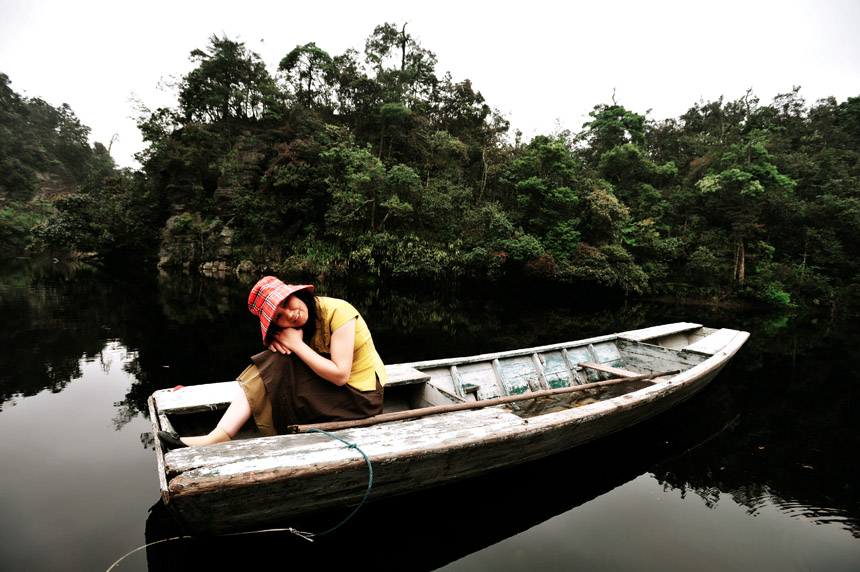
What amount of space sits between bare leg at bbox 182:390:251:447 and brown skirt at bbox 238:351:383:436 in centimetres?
5

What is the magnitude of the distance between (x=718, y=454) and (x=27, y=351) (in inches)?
314

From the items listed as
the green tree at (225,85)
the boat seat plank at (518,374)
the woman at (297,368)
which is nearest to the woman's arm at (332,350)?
the woman at (297,368)

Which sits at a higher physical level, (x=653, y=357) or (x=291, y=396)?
(x=291, y=396)

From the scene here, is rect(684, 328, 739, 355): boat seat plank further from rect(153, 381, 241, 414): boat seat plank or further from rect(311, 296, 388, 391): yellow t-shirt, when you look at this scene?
rect(153, 381, 241, 414): boat seat plank

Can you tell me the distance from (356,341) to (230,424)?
74 cm

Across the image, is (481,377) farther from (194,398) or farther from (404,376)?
(194,398)

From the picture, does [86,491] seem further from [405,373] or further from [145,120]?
[145,120]

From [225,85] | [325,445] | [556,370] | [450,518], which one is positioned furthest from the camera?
[225,85]

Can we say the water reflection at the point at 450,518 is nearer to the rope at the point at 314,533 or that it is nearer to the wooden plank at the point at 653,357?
the rope at the point at 314,533

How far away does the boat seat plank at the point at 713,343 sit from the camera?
4.22 metres

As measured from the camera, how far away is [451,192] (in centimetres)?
1504

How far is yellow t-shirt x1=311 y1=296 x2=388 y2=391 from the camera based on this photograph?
6.32 ft

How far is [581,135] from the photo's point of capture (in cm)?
1994

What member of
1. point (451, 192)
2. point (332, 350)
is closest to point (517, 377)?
point (332, 350)
